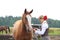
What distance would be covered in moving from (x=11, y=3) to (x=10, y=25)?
2.91 feet

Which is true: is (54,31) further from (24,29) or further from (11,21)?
(24,29)

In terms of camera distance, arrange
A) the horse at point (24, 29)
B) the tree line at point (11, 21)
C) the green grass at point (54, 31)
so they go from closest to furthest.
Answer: the horse at point (24, 29), the green grass at point (54, 31), the tree line at point (11, 21)

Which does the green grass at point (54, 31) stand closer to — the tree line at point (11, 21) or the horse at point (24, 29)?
the tree line at point (11, 21)

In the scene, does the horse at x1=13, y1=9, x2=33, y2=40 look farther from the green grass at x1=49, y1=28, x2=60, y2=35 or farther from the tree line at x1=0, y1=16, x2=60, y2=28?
the green grass at x1=49, y1=28, x2=60, y2=35

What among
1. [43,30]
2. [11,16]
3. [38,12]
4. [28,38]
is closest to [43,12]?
[38,12]

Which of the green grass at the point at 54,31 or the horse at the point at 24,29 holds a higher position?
the horse at the point at 24,29

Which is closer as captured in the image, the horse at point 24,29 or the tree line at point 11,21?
the horse at point 24,29

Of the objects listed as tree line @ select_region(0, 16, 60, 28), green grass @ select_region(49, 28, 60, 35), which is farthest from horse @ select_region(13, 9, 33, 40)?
green grass @ select_region(49, 28, 60, 35)

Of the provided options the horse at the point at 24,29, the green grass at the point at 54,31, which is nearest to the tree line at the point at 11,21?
the green grass at the point at 54,31

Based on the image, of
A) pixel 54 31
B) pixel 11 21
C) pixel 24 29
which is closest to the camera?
pixel 24 29

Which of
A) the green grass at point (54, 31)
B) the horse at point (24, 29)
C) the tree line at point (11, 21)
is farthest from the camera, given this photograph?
the tree line at point (11, 21)

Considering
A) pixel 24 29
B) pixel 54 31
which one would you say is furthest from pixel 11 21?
pixel 24 29

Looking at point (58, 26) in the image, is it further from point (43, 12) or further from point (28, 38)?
point (28, 38)

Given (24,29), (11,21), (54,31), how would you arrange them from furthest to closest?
(11,21) → (54,31) → (24,29)
